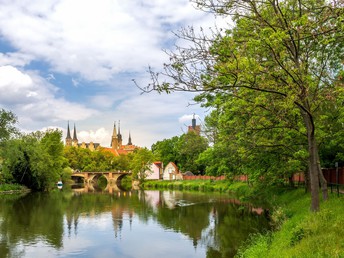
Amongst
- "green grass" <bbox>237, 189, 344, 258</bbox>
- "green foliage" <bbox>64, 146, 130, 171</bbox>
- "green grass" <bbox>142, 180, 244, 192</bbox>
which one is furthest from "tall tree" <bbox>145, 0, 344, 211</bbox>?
"green foliage" <bbox>64, 146, 130, 171</bbox>

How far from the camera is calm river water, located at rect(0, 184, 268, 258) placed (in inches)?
762

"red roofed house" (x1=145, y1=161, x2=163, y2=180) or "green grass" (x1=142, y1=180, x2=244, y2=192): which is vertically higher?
"red roofed house" (x1=145, y1=161, x2=163, y2=180)

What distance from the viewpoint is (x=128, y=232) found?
25.1 meters

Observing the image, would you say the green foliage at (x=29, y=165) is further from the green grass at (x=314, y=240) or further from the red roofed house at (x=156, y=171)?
the green grass at (x=314, y=240)

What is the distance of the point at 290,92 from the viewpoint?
A: 39.5 ft

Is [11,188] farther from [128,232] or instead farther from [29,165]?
[128,232]

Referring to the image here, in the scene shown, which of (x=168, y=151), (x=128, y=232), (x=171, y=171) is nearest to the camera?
(x=128, y=232)

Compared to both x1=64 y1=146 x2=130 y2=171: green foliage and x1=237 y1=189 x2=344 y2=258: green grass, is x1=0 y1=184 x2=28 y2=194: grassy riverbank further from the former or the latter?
x1=64 y1=146 x2=130 y2=171: green foliage

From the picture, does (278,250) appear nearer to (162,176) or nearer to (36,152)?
(36,152)

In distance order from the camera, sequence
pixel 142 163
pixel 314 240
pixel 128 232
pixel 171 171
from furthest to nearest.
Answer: pixel 171 171
pixel 142 163
pixel 128 232
pixel 314 240

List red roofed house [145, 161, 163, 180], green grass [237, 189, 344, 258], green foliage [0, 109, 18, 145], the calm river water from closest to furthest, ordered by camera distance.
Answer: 1. green grass [237, 189, 344, 258]
2. the calm river water
3. green foliage [0, 109, 18, 145]
4. red roofed house [145, 161, 163, 180]

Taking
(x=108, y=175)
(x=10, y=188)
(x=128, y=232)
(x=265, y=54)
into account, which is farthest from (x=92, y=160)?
(x=265, y=54)

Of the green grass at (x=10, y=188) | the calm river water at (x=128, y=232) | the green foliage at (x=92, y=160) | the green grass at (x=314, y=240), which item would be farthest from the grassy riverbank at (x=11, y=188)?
the green foliage at (x=92, y=160)

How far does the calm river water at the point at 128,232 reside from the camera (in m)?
19.4
